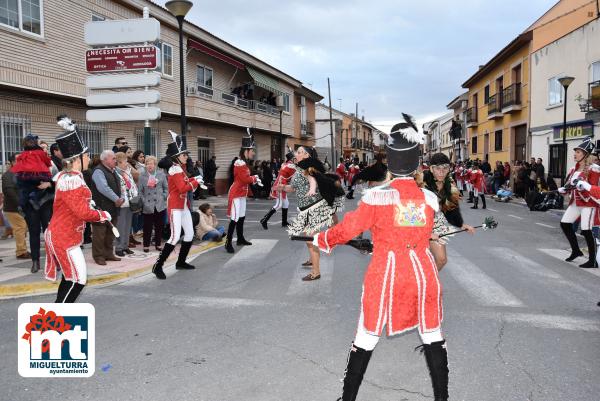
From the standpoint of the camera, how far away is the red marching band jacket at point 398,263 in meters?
2.98

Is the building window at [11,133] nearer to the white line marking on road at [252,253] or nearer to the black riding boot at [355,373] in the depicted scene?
the white line marking on road at [252,253]

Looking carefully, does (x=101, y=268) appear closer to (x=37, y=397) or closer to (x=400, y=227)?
(x=37, y=397)

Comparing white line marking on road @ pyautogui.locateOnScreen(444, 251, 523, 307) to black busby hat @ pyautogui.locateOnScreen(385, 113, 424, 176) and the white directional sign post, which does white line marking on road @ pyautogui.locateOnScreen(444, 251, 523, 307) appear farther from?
the white directional sign post

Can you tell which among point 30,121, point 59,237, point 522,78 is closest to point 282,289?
point 59,237

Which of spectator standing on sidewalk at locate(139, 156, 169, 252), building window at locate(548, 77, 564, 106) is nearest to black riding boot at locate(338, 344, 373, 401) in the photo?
spectator standing on sidewalk at locate(139, 156, 169, 252)

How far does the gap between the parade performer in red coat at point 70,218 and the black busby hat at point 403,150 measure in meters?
2.80

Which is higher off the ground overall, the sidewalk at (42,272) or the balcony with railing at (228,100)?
the balcony with railing at (228,100)

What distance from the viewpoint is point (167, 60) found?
19.5 metres

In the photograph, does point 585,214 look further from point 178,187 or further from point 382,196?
point 178,187

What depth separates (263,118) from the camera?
93.0ft

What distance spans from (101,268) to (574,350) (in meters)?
6.30

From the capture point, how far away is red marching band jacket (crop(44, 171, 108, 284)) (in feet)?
14.7

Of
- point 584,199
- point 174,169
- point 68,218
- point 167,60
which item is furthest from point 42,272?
point 167,60

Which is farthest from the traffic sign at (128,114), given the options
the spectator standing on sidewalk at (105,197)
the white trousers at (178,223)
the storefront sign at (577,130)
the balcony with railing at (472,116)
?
the balcony with railing at (472,116)
